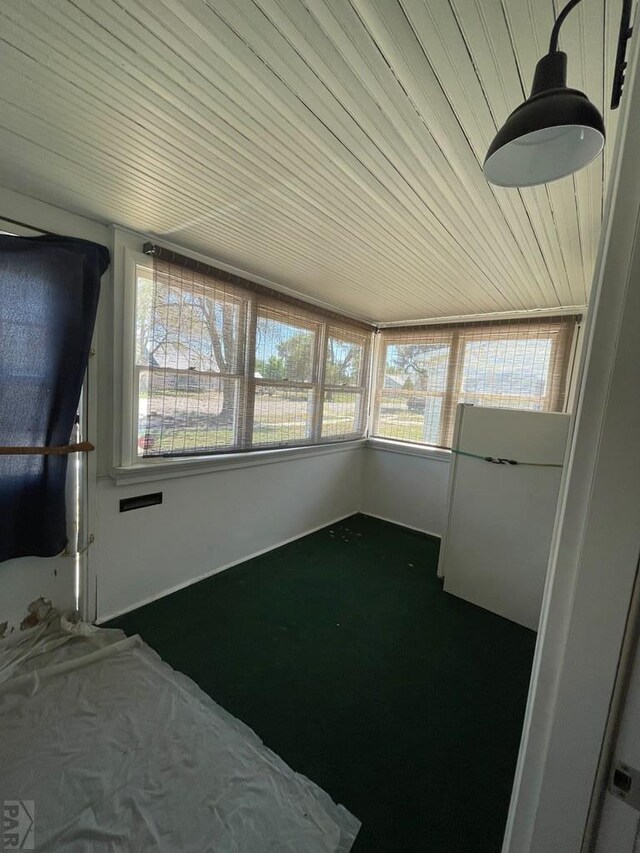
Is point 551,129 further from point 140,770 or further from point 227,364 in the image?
point 140,770

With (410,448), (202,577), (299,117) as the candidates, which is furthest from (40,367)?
(410,448)

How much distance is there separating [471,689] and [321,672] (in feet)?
2.58

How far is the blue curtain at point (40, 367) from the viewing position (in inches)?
65.6

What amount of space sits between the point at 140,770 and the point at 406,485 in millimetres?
3170

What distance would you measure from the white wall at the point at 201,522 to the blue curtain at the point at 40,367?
0.31 metres

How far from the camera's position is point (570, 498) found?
18.4 inches

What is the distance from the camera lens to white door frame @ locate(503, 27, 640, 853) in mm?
416

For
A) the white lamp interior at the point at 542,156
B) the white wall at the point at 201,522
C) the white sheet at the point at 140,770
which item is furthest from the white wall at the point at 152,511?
the white lamp interior at the point at 542,156

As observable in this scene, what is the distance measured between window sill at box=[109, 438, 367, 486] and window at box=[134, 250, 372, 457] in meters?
0.08

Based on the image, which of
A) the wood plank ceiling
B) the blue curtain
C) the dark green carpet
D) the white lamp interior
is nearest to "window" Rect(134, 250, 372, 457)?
the blue curtain

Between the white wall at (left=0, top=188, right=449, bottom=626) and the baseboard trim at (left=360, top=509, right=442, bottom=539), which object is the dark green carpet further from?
the baseboard trim at (left=360, top=509, right=442, bottom=539)

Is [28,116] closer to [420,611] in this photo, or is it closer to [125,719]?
[125,719]

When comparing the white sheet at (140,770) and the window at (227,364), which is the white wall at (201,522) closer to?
the window at (227,364)

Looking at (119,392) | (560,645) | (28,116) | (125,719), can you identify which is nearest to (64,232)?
(28,116)
